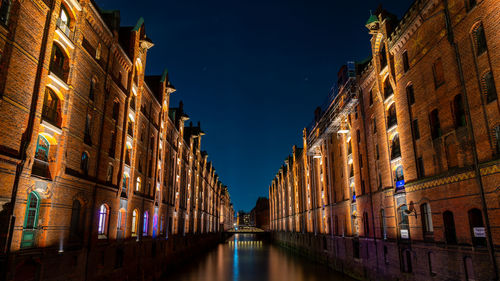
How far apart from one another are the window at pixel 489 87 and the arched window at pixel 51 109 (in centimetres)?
1922

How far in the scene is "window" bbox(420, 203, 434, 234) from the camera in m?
17.1

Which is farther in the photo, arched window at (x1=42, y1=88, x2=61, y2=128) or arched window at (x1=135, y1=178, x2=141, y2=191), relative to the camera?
arched window at (x1=135, y1=178, x2=141, y2=191)

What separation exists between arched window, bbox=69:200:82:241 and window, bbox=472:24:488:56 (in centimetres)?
2055

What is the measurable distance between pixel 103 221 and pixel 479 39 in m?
22.2

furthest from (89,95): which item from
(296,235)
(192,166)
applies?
(296,235)

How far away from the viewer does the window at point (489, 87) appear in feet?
41.6

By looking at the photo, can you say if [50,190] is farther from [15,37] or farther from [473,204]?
[473,204]

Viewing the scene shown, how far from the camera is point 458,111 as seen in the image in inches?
599

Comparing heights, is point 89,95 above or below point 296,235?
above

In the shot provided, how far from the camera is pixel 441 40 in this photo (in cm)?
1589

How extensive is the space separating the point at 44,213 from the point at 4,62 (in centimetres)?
651

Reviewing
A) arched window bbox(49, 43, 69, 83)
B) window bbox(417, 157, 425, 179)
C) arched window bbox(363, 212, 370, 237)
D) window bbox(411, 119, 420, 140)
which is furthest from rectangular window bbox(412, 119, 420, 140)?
arched window bbox(49, 43, 69, 83)

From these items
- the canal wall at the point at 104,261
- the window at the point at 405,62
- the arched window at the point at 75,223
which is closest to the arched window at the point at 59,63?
the arched window at the point at 75,223

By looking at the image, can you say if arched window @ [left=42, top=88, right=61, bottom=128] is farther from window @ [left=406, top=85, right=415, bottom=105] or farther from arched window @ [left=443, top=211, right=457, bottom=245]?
window @ [left=406, top=85, right=415, bottom=105]
